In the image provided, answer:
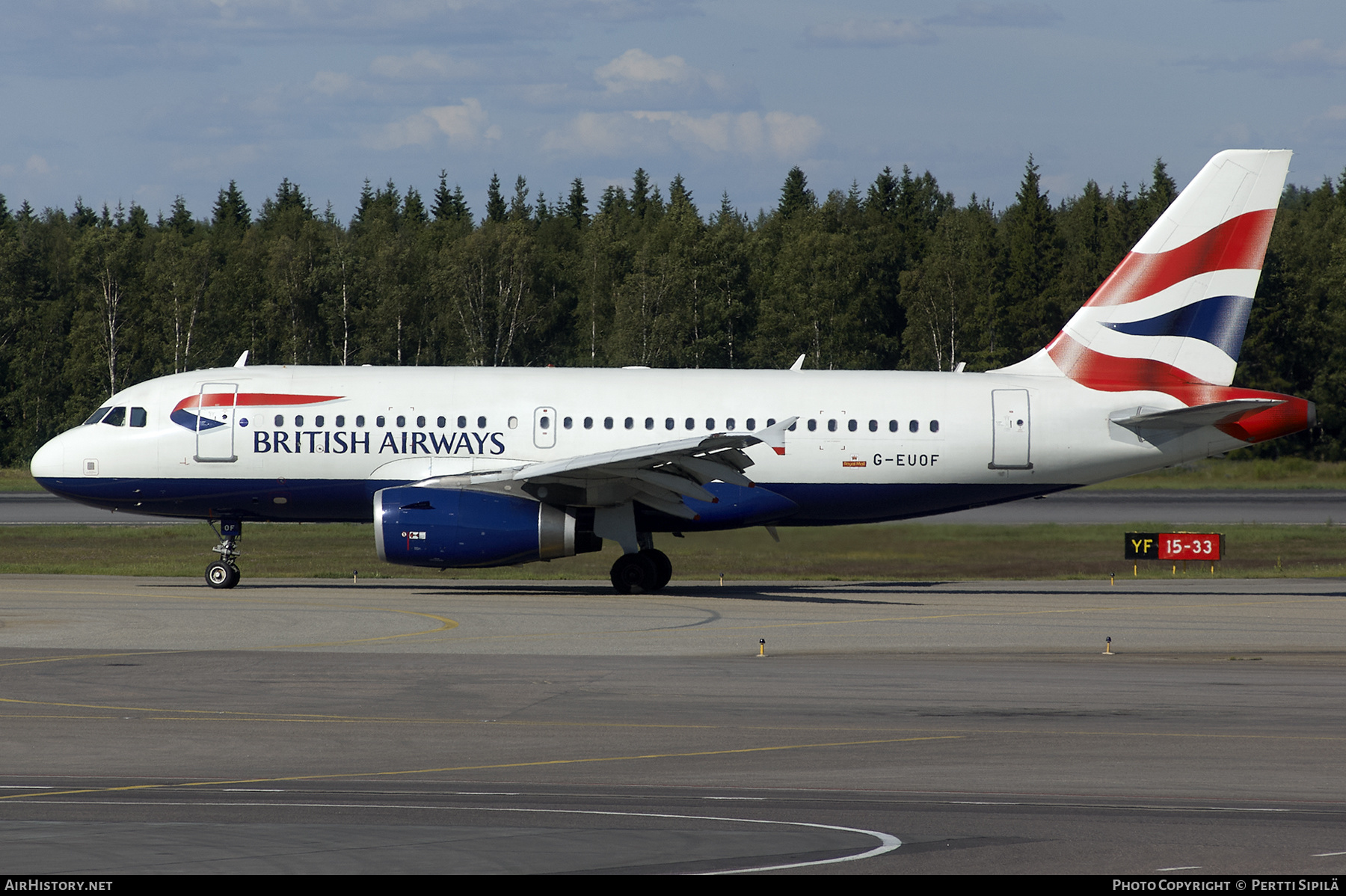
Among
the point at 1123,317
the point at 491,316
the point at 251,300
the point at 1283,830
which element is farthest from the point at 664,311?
the point at 1283,830

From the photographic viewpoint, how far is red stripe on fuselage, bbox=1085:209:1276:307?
30484 millimetres

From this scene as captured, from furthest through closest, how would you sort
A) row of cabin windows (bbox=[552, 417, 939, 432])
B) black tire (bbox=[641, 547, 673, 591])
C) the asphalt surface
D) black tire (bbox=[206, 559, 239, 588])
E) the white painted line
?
the asphalt surface < row of cabin windows (bbox=[552, 417, 939, 432]) < black tire (bbox=[641, 547, 673, 591]) < black tire (bbox=[206, 559, 239, 588]) < the white painted line

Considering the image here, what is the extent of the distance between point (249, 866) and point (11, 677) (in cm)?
1068

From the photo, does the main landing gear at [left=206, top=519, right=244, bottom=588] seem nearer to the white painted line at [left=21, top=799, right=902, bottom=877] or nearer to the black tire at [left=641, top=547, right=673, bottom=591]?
the black tire at [left=641, top=547, right=673, bottom=591]

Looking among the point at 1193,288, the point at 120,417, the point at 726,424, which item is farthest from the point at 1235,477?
the point at 120,417

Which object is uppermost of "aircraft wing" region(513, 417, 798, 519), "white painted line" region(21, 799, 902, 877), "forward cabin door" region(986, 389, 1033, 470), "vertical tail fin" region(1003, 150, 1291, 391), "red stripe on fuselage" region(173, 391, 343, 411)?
"vertical tail fin" region(1003, 150, 1291, 391)

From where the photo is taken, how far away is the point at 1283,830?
10414 mm

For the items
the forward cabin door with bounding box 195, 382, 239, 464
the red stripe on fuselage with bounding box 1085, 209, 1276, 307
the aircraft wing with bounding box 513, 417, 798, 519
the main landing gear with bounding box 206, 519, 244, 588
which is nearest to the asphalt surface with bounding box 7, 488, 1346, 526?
the red stripe on fuselage with bounding box 1085, 209, 1276, 307

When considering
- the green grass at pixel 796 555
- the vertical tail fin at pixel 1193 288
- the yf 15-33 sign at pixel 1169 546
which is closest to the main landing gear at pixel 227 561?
the green grass at pixel 796 555

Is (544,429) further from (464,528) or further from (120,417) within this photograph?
(120,417)

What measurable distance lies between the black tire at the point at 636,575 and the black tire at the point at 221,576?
795 cm

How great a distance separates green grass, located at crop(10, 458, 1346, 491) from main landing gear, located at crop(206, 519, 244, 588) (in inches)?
1637

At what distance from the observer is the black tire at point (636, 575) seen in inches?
1177

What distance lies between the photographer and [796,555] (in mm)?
36375
